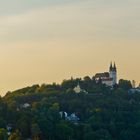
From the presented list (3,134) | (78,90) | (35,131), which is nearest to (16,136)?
(3,134)

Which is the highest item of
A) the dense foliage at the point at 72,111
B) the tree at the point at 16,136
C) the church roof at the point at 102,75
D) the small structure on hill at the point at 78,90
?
the church roof at the point at 102,75

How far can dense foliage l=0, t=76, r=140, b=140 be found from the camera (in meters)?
95.9

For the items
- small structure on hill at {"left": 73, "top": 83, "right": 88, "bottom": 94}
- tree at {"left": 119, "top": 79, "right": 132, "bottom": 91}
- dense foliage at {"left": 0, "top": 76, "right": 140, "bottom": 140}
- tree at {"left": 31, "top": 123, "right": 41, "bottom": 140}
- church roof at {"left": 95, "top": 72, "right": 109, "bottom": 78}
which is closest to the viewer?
tree at {"left": 31, "top": 123, "right": 41, "bottom": 140}

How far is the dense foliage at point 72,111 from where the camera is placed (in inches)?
3775

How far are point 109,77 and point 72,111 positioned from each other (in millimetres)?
33829

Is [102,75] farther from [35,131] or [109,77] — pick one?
[35,131]

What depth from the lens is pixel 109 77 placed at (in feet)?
501

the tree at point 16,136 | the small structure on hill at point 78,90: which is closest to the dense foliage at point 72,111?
the tree at point 16,136

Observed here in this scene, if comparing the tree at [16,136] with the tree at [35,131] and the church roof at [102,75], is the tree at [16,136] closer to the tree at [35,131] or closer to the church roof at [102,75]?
the tree at [35,131]

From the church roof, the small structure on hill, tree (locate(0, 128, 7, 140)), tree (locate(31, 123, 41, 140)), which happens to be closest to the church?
the church roof

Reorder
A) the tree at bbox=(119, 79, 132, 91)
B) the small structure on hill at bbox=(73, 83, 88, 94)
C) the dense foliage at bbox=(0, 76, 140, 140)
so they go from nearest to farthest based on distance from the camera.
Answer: the dense foliage at bbox=(0, 76, 140, 140)
the small structure on hill at bbox=(73, 83, 88, 94)
the tree at bbox=(119, 79, 132, 91)

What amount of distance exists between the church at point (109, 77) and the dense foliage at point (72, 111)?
256 centimetres

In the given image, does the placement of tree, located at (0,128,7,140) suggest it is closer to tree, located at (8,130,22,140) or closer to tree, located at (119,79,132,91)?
tree, located at (8,130,22,140)

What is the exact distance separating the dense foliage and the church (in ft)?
8.40
